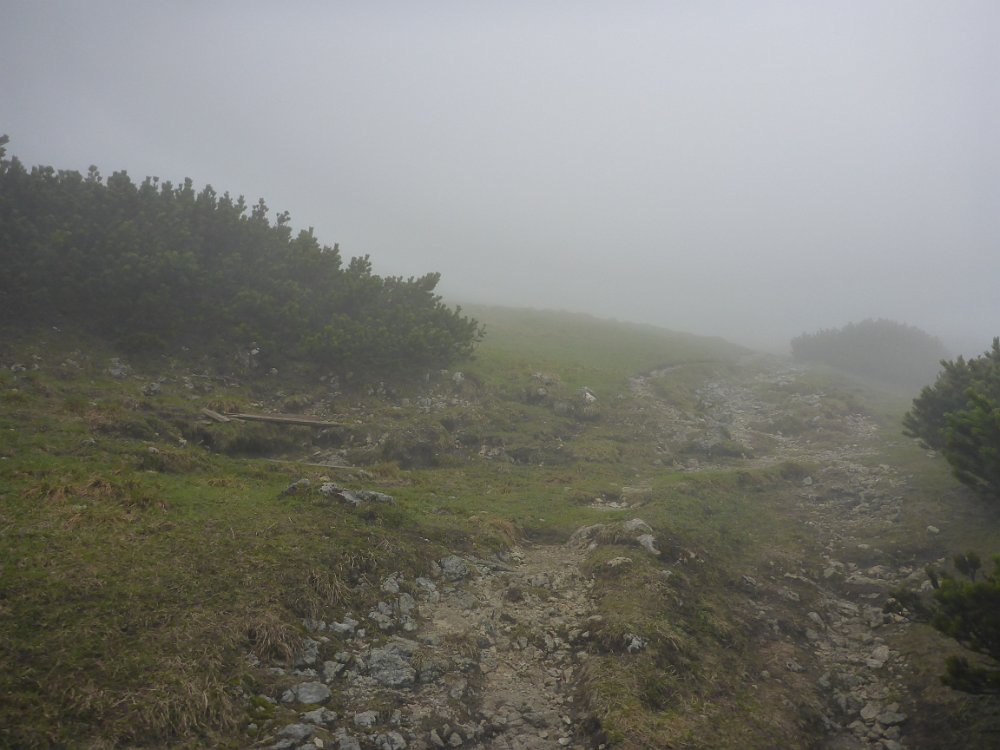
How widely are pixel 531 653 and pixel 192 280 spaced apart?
21288 mm

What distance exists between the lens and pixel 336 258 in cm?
2878

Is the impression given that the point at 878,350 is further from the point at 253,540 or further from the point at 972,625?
the point at 253,540

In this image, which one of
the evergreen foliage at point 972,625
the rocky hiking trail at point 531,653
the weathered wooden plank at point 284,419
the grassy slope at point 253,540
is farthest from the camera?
the weathered wooden plank at point 284,419

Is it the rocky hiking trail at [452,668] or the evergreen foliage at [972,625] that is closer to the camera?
the evergreen foliage at [972,625]

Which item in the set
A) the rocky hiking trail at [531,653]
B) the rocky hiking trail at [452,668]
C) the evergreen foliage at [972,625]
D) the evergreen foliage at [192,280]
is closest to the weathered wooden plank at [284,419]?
the evergreen foliage at [192,280]

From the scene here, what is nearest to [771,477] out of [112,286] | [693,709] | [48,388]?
[693,709]

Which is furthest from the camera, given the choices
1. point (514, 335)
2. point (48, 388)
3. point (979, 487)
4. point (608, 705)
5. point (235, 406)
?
point (514, 335)

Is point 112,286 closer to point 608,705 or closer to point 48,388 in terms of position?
point 48,388

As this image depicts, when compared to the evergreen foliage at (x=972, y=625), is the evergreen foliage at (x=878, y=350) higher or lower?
Result: higher

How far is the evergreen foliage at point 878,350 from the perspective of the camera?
5931cm

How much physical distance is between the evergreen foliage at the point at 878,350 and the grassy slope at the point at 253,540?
1712 inches

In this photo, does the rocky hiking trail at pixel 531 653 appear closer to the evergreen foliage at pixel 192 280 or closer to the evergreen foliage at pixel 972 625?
the evergreen foliage at pixel 972 625

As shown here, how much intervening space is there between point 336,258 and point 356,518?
19.5 metres

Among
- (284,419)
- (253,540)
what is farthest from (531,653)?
(284,419)
